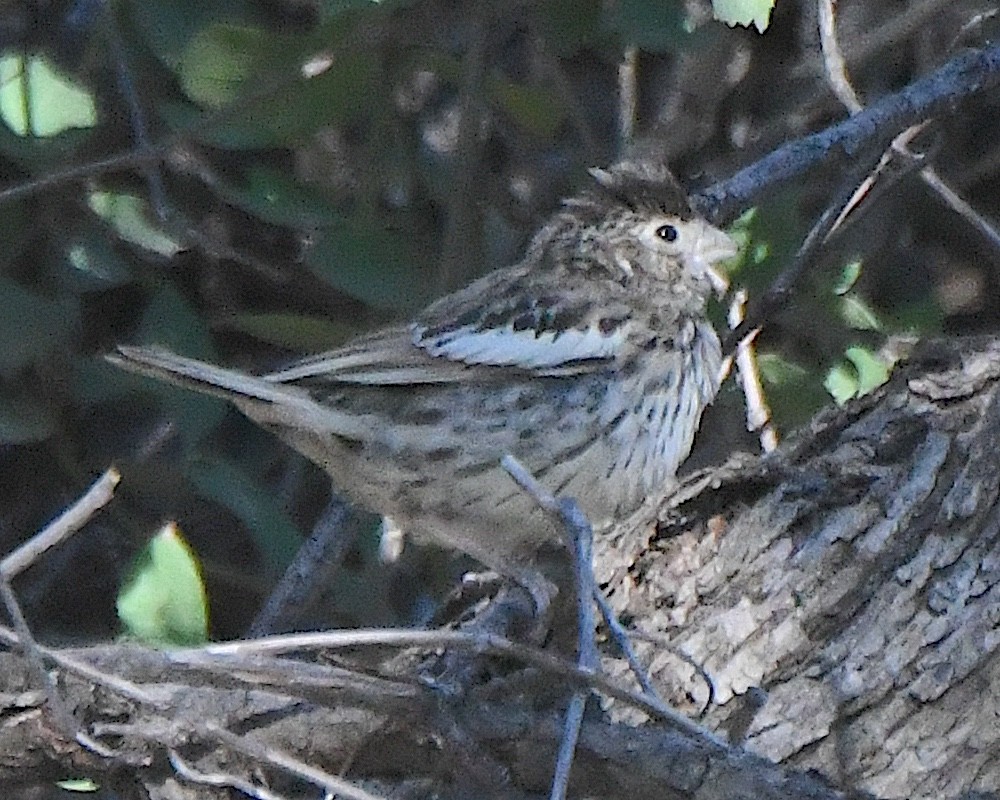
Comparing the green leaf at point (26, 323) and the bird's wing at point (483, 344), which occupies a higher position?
the bird's wing at point (483, 344)

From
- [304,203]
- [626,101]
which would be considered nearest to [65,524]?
[304,203]

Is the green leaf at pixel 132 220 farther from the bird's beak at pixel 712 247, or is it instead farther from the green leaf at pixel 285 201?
the bird's beak at pixel 712 247

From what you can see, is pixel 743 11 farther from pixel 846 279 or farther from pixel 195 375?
pixel 195 375

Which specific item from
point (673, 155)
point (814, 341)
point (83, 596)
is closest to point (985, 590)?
point (814, 341)

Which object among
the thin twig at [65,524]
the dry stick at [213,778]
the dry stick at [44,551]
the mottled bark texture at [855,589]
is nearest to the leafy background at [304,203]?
the mottled bark texture at [855,589]

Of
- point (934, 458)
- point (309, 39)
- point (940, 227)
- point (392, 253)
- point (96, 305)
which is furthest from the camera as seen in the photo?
point (940, 227)

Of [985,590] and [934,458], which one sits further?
[934,458]

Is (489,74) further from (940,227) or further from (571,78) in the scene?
(940,227)

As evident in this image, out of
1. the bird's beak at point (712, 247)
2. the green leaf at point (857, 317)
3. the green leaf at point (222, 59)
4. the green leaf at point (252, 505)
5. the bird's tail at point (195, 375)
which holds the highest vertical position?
the green leaf at point (222, 59)
